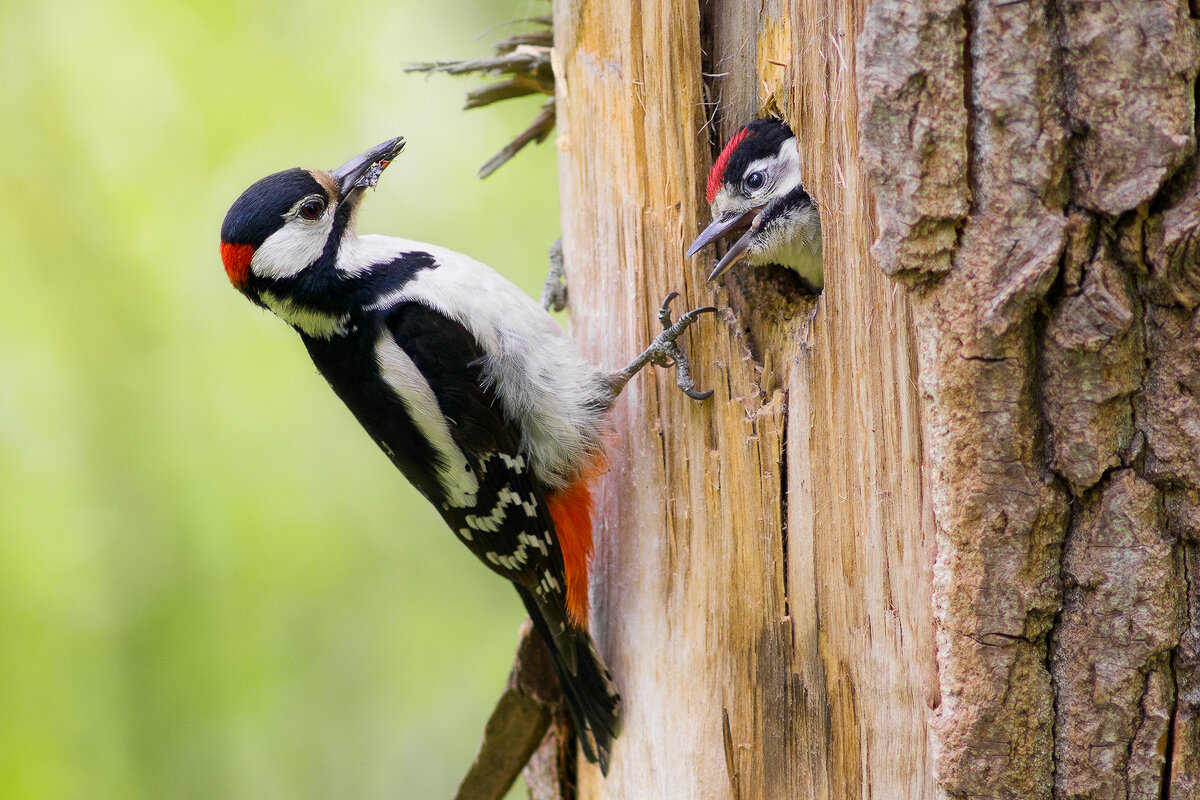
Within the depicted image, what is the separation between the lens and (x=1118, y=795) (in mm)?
1533

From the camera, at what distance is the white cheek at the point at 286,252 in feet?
9.04

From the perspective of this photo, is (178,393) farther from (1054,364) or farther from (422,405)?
(1054,364)

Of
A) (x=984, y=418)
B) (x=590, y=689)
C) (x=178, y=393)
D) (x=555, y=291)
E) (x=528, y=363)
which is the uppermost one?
(x=178, y=393)

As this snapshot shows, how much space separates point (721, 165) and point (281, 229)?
128cm

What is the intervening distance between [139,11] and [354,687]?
3.99m

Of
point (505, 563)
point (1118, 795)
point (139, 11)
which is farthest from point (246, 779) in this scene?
point (1118, 795)

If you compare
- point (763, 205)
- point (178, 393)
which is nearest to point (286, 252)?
point (763, 205)

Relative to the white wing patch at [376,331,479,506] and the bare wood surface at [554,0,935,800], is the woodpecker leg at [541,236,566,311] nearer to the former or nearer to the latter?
the bare wood surface at [554,0,935,800]

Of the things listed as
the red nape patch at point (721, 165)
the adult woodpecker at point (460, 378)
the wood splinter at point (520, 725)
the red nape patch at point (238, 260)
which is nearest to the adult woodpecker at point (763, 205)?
the red nape patch at point (721, 165)

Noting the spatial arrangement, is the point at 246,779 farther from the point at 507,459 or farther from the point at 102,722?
the point at 507,459

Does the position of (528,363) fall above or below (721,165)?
below

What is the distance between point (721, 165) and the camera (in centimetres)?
246

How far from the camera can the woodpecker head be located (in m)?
2.72

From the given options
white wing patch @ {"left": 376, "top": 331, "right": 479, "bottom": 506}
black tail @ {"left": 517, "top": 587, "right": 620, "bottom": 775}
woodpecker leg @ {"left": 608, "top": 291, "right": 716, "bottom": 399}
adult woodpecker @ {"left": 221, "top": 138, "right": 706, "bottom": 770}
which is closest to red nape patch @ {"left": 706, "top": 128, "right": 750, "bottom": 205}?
woodpecker leg @ {"left": 608, "top": 291, "right": 716, "bottom": 399}
